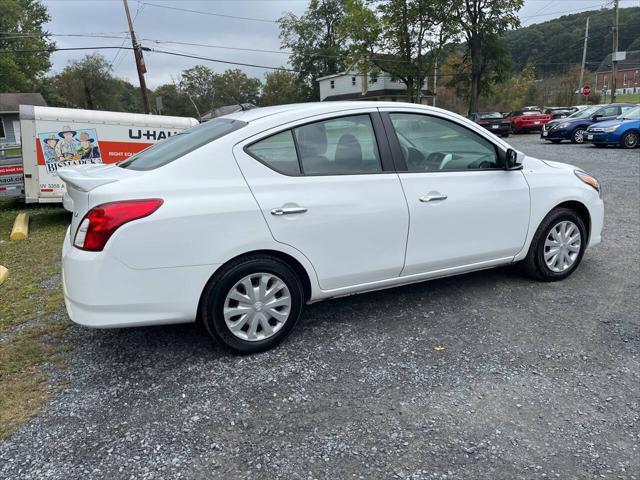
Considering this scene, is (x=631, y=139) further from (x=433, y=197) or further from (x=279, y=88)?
(x=279, y=88)

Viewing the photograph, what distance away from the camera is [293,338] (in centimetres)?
358

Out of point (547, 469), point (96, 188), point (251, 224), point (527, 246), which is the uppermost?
point (96, 188)

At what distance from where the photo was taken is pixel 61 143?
9.04 metres

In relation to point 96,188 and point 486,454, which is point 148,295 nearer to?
point 96,188

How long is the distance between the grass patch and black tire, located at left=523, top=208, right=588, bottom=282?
12.9 feet

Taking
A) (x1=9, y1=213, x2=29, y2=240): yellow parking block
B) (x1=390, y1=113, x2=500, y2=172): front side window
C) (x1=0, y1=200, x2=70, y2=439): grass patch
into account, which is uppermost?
(x1=390, y1=113, x2=500, y2=172): front side window

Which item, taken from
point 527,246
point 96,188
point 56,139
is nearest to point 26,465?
point 96,188

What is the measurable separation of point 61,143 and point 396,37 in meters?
34.7

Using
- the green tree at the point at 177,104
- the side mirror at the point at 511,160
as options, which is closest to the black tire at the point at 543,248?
the side mirror at the point at 511,160

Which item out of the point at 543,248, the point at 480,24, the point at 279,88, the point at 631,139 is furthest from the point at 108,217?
the point at 279,88

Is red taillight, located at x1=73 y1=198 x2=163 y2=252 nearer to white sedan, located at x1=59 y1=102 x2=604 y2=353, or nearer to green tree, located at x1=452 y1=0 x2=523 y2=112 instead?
white sedan, located at x1=59 y1=102 x2=604 y2=353

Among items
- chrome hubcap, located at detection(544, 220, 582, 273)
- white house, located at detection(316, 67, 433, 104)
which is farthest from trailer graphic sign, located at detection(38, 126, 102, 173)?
white house, located at detection(316, 67, 433, 104)

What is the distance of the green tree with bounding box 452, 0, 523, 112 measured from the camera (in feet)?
111

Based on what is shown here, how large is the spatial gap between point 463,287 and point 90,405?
10.4ft
